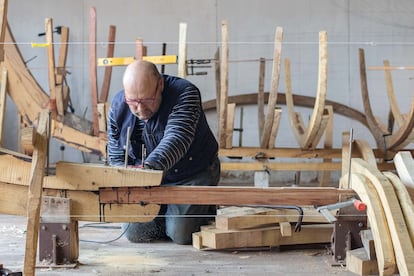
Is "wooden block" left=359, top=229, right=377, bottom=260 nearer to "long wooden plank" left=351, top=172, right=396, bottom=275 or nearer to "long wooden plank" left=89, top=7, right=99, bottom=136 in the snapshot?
"long wooden plank" left=351, top=172, right=396, bottom=275

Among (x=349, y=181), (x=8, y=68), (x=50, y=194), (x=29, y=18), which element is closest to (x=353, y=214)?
(x=349, y=181)

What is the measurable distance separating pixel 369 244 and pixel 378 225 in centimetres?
27

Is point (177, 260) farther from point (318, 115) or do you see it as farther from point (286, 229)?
point (318, 115)

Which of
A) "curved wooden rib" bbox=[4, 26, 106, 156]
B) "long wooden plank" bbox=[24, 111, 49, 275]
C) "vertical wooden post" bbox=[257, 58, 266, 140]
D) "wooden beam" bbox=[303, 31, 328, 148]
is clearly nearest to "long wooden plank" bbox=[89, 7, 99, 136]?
"curved wooden rib" bbox=[4, 26, 106, 156]

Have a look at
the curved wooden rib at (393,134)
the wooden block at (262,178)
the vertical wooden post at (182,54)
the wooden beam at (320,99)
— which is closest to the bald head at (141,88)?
the vertical wooden post at (182,54)

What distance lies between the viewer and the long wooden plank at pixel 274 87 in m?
3.70

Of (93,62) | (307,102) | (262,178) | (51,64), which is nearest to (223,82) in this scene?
(262,178)

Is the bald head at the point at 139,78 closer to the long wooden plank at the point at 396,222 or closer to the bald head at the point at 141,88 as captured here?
the bald head at the point at 141,88

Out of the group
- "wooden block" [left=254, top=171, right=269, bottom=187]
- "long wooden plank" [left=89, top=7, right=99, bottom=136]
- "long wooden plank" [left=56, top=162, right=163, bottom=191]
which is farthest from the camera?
"wooden block" [left=254, top=171, right=269, bottom=187]

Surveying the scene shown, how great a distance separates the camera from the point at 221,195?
6.68ft

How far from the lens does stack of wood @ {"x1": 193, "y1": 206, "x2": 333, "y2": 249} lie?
8.40 feet

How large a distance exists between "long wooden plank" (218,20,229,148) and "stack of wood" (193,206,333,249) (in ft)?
4.46

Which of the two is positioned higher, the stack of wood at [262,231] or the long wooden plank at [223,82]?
the long wooden plank at [223,82]

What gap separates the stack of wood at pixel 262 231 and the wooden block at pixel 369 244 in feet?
1.32
